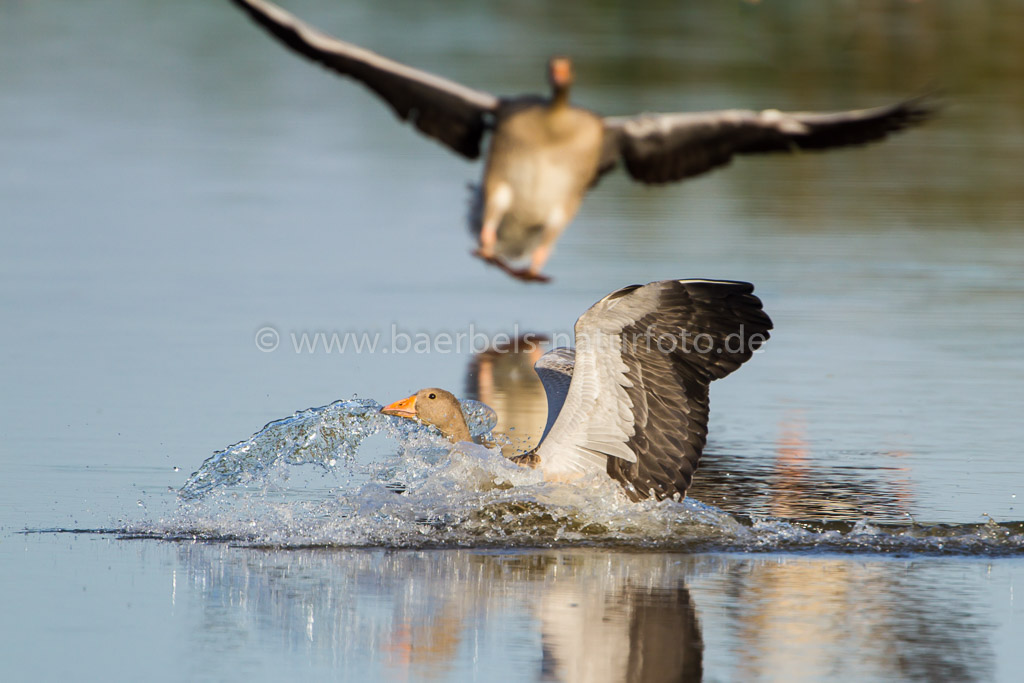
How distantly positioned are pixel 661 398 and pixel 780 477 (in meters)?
0.98

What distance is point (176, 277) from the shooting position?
505 inches

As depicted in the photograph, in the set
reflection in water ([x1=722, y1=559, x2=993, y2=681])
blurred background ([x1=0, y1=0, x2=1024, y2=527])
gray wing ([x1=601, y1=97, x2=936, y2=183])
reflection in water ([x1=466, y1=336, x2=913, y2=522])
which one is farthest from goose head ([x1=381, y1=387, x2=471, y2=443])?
gray wing ([x1=601, y1=97, x2=936, y2=183])

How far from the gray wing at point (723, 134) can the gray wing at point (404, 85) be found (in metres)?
1.12

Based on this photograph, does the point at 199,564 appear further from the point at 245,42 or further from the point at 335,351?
the point at 245,42

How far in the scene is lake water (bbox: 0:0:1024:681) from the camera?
230 inches

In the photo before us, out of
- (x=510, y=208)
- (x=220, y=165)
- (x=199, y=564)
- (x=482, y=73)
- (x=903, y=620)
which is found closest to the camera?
(x=903, y=620)

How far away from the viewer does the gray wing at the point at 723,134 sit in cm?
1327

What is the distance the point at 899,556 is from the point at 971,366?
13.4 ft

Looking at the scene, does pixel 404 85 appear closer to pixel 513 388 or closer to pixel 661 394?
pixel 513 388

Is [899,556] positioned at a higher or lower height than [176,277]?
lower

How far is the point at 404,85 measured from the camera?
45.6ft

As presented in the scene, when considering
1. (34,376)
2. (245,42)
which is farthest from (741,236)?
(245,42)

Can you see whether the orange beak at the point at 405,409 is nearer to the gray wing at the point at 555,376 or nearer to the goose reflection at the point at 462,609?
the gray wing at the point at 555,376

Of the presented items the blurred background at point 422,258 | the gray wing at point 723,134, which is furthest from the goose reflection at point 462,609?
the gray wing at point 723,134
